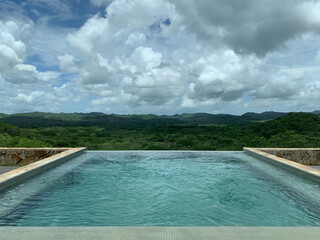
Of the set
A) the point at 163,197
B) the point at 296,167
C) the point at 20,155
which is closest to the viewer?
the point at 163,197

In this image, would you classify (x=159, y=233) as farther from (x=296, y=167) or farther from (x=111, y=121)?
(x=111, y=121)

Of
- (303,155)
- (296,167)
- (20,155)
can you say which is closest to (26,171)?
(20,155)

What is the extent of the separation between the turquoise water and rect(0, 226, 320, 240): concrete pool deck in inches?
33.7

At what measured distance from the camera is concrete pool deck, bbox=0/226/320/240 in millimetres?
2410

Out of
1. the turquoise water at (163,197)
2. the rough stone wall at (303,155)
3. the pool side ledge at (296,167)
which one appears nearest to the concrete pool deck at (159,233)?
the turquoise water at (163,197)

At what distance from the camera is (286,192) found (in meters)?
4.84

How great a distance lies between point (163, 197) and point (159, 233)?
2154mm

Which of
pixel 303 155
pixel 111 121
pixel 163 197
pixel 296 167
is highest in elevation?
pixel 111 121

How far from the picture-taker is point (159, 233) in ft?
8.18

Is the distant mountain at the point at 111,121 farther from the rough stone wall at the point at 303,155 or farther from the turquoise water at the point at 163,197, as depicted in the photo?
the turquoise water at the point at 163,197

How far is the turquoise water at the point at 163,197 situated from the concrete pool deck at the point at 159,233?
0.85 meters

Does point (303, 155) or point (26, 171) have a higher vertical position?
point (26, 171)

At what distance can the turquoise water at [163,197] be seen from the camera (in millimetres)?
3557

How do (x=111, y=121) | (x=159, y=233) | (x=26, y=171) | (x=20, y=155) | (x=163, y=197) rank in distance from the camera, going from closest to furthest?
(x=159, y=233)
(x=163, y=197)
(x=26, y=171)
(x=20, y=155)
(x=111, y=121)
